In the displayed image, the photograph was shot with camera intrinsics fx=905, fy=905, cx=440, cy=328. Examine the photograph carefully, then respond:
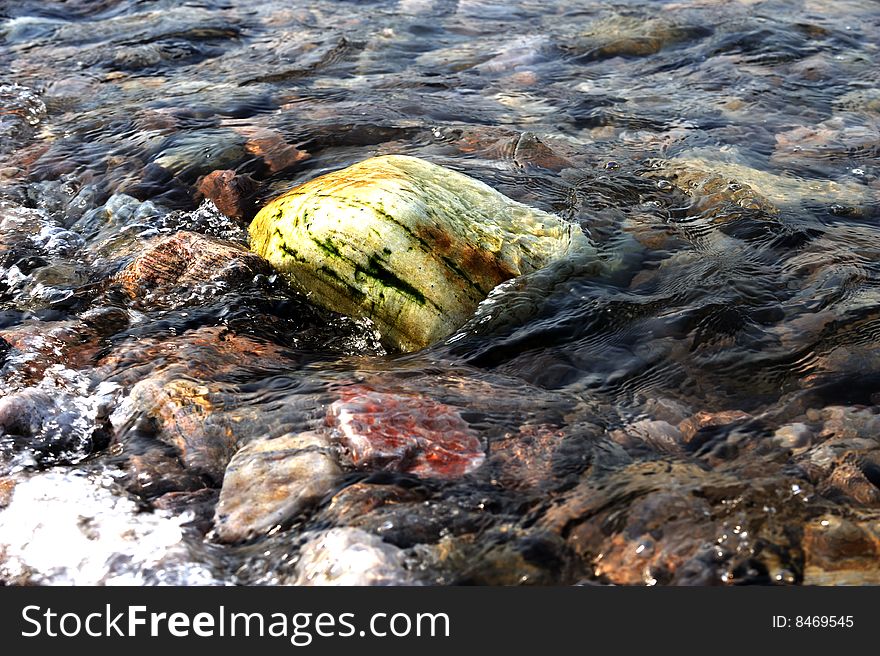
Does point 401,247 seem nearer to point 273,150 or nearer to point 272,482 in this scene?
point 272,482

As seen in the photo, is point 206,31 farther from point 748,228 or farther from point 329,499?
point 329,499

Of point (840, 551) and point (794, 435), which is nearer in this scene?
point (840, 551)

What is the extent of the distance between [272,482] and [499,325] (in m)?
1.41

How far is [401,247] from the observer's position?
13.4 ft

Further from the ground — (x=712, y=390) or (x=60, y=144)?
(x=60, y=144)

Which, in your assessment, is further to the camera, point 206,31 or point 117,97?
point 206,31

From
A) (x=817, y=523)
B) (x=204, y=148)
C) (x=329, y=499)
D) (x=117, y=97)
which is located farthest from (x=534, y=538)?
(x=117, y=97)

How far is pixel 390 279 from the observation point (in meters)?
4.08

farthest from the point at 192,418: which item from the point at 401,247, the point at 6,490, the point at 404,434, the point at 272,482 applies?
the point at 401,247

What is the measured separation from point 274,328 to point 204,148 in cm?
204

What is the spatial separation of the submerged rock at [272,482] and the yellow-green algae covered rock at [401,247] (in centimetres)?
96

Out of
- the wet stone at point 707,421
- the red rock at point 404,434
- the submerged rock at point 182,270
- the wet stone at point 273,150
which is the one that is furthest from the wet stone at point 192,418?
the wet stone at point 273,150

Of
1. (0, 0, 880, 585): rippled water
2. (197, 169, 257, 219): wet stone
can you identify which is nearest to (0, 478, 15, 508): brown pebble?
(0, 0, 880, 585): rippled water

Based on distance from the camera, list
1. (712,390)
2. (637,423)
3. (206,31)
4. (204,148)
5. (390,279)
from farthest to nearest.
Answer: (206,31) → (204,148) → (390,279) → (712,390) → (637,423)
